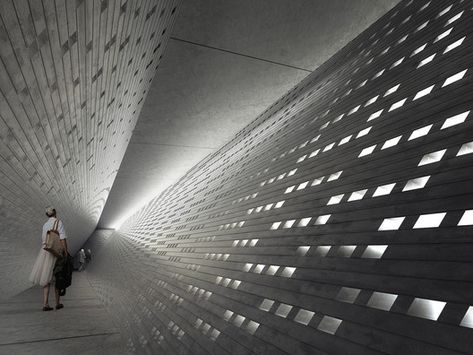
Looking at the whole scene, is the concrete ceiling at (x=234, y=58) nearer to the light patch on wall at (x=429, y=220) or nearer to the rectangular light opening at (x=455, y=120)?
the rectangular light opening at (x=455, y=120)

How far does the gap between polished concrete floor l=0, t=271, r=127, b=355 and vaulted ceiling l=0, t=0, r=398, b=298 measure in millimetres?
1300

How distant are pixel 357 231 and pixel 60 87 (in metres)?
2.67

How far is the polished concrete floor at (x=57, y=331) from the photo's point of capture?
120 inches

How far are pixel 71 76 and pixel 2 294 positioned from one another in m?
4.70

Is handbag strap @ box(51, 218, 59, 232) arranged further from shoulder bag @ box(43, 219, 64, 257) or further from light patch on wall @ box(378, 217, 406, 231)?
light patch on wall @ box(378, 217, 406, 231)

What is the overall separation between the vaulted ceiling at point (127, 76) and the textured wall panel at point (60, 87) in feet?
0.04

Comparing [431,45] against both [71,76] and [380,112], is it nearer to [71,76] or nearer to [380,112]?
[380,112]

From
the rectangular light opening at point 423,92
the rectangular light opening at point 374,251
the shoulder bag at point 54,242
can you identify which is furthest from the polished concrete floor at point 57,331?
the rectangular light opening at point 423,92

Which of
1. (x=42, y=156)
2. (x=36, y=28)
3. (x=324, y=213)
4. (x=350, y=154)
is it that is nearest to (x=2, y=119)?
(x=36, y=28)

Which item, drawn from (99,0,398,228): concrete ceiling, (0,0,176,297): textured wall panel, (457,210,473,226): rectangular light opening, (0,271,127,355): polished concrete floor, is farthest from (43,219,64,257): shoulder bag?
(457,210,473,226): rectangular light opening

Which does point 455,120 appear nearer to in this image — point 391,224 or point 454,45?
point 391,224

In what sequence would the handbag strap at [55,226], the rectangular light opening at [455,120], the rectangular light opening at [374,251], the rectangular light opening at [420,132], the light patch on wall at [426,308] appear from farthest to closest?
the handbag strap at [55,226], the rectangular light opening at [420,132], the rectangular light opening at [455,120], the rectangular light opening at [374,251], the light patch on wall at [426,308]

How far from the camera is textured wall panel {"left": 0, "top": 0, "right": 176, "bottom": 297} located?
2.04 metres

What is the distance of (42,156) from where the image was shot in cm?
390
